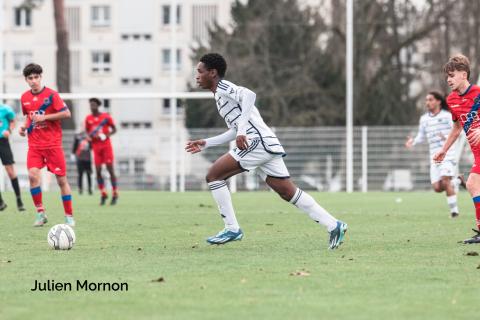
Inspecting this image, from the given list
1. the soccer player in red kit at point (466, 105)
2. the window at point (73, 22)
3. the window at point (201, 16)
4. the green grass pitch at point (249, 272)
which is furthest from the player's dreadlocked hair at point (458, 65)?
the window at point (73, 22)

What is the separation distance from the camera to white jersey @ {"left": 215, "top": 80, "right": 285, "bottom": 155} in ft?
36.7

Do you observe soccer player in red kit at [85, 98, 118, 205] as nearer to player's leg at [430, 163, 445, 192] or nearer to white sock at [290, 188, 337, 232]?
player's leg at [430, 163, 445, 192]

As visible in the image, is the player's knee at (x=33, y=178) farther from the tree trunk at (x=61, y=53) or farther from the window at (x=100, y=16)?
the window at (x=100, y=16)

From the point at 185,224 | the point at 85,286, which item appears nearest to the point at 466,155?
the point at 185,224

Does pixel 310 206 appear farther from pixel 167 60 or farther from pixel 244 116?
pixel 167 60

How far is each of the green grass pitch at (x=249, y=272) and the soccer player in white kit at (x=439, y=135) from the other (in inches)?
87.4

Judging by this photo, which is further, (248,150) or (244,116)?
(248,150)

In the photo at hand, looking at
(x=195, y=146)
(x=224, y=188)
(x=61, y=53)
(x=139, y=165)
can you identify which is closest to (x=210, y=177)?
(x=224, y=188)

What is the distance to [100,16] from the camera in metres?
67.6

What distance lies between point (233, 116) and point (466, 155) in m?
26.5

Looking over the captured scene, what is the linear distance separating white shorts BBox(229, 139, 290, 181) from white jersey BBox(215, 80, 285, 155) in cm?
5

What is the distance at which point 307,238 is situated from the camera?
12820 millimetres

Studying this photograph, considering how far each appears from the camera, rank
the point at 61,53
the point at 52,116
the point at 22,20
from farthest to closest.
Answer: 1. the point at 22,20
2. the point at 61,53
3. the point at 52,116

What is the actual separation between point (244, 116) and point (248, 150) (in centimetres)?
41
